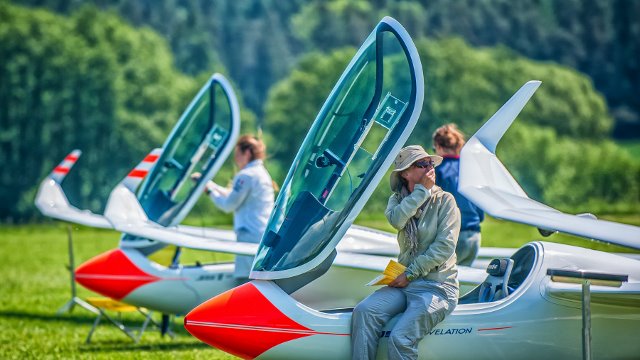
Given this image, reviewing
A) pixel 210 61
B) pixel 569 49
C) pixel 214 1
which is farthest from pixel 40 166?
pixel 569 49

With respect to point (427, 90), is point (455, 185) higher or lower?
higher

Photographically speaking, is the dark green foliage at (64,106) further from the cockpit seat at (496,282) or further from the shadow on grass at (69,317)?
the cockpit seat at (496,282)

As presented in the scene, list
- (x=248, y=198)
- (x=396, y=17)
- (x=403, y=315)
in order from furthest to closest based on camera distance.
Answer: (x=396, y=17), (x=248, y=198), (x=403, y=315)

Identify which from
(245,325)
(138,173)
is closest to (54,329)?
(138,173)

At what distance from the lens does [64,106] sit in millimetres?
49188

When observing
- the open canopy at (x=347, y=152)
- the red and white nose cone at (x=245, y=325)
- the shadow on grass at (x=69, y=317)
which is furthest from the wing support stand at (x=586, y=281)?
the shadow on grass at (x=69, y=317)

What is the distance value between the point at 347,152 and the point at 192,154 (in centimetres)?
479

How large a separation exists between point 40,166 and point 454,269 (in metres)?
43.8

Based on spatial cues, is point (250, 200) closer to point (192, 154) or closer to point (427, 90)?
point (192, 154)

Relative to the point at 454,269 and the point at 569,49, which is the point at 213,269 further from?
the point at 569,49

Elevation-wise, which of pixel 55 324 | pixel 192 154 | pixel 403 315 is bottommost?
pixel 55 324

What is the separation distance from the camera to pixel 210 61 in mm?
65000

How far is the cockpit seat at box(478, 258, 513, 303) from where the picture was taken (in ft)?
22.1

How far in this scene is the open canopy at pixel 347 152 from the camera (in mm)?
6469
